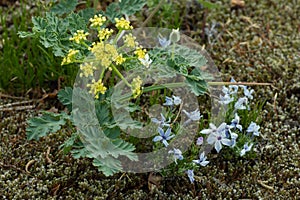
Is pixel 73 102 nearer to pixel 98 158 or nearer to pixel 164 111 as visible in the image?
pixel 98 158

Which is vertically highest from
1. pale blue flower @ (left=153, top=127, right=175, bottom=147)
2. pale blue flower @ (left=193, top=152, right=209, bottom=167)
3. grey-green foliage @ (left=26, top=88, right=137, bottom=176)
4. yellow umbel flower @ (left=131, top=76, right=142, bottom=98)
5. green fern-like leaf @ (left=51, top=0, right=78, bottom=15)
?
green fern-like leaf @ (left=51, top=0, right=78, bottom=15)

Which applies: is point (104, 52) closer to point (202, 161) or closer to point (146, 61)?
point (146, 61)

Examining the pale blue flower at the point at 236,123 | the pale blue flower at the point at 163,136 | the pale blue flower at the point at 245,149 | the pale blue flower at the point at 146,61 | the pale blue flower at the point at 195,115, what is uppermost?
the pale blue flower at the point at 146,61

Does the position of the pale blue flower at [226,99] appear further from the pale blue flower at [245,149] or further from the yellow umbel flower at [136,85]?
the yellow umbel flower at [136,85]

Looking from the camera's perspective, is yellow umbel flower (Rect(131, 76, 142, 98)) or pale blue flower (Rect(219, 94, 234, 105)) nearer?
yellow umbel flower (Rect(131, 76, 142, 98))

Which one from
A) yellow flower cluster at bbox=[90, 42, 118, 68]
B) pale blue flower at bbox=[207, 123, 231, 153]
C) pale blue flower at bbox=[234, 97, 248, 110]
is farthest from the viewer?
pale blue flower at bbox=[234, 97, 248, 110]

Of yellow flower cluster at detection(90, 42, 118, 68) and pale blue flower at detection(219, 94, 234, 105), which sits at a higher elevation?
yellow flower cluster at detection(90, 42, 118, 68)

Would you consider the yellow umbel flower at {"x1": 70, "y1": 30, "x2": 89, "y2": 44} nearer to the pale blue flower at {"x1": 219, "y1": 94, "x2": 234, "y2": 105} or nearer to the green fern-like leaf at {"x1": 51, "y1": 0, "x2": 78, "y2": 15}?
the green fern-like leaf at {"x1": 51, "y1": 0, "x2": 78, "y2": 15}

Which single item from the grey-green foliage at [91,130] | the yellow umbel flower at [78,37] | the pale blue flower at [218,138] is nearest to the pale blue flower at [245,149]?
the pale blue flower at [218,138]

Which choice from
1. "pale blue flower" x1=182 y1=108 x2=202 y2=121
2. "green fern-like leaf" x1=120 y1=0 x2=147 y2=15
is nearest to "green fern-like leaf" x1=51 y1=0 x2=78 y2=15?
"green fern-like leaf" x1=120 y1=0 x2=147 y2=15

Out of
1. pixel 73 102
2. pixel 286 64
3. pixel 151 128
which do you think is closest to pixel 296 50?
pixel 286 64

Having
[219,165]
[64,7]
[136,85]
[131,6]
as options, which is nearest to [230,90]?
[219,165]
